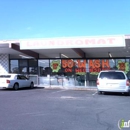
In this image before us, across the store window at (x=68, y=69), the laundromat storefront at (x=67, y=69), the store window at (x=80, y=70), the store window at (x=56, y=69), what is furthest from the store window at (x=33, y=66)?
the store window at (x=80, y=70)

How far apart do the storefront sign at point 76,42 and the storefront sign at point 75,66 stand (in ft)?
16.7

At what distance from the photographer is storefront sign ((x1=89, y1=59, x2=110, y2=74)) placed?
21.9 m

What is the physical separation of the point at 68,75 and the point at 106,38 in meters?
7.32

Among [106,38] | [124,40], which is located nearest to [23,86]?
[106,38]

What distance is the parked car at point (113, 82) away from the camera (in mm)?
13039

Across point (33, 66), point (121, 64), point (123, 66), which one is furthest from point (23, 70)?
point (123, 66)

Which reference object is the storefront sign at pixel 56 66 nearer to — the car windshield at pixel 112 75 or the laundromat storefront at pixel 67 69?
the laundromat storefront at pixel 67 69

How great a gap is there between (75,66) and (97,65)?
2385 mm

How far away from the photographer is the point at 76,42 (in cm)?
1748

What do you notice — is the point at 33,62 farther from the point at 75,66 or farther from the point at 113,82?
the point at 113,82

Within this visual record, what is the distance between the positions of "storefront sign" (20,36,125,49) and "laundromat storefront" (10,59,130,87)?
4.91m

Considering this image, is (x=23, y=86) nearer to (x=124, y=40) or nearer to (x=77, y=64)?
(x=77, y=64)

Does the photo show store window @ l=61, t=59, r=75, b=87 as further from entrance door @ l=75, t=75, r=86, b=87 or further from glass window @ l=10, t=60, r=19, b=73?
glass window @ l=10, t=60, r=19, b=73

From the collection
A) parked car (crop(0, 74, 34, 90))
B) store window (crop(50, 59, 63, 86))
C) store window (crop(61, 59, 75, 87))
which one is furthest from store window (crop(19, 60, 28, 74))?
parked car (crop(0, 74, 34, 90))
